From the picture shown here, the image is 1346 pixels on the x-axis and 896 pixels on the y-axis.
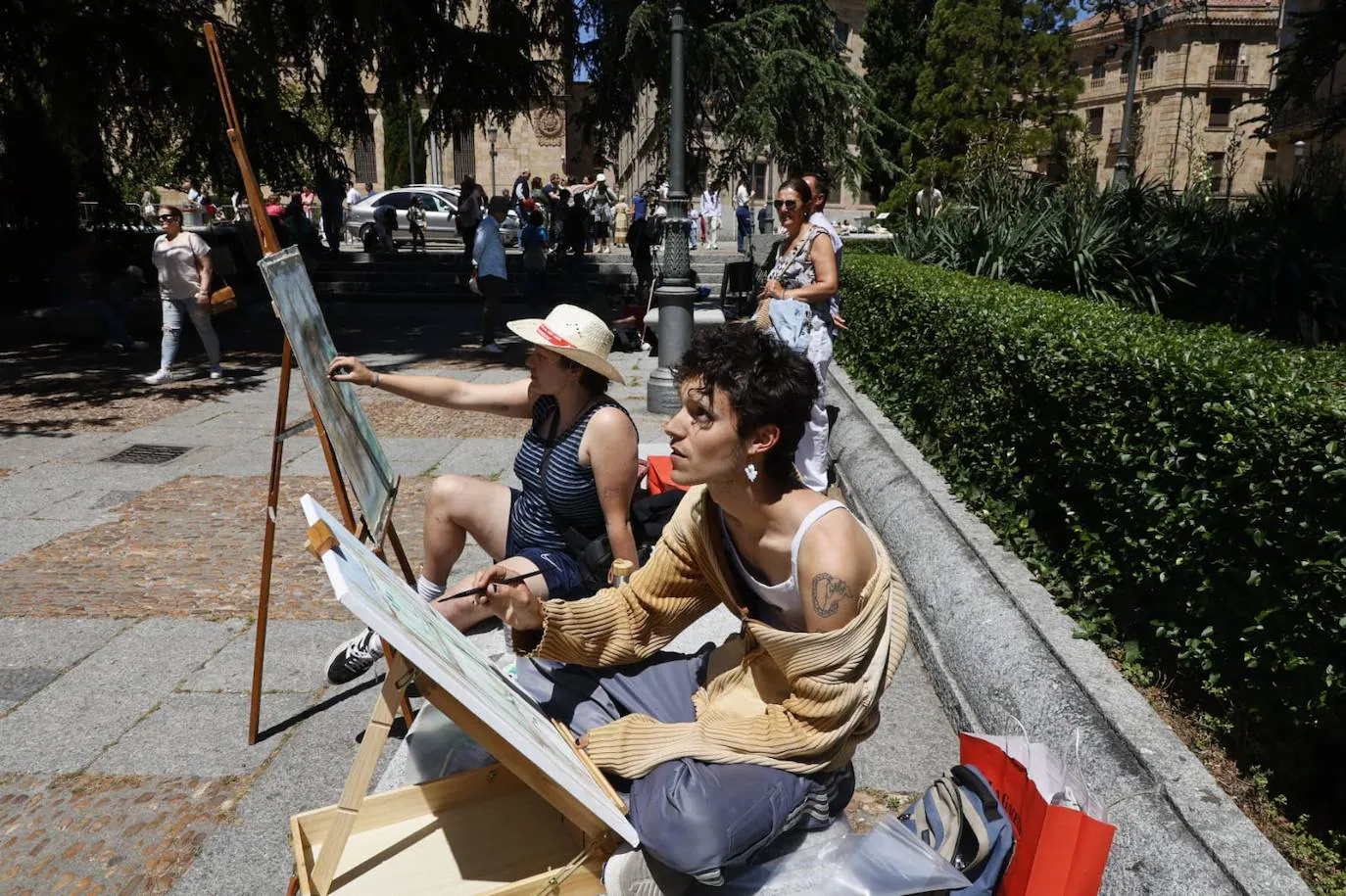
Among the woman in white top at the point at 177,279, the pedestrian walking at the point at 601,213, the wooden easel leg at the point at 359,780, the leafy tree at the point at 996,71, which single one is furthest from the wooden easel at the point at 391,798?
the leafy tree at the point at 996,71

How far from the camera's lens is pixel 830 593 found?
6.81ft

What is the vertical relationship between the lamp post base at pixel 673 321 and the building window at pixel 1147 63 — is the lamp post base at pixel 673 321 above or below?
below

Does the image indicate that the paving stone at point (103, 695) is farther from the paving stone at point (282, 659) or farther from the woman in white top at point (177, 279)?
the woman in white top at point (177, 279)

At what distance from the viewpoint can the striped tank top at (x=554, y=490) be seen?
3354 mm

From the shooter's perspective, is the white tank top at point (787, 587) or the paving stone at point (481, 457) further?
the paving stone at point (481, 457)

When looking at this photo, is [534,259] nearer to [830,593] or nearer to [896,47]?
[830,593]

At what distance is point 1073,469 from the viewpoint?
3863mm

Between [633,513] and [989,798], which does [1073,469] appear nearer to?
[633,513]

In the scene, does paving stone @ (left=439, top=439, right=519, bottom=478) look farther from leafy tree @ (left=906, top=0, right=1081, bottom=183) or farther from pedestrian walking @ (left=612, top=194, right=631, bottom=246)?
leafy tree @ (left=906, top=0, right=1081, bottom=183)

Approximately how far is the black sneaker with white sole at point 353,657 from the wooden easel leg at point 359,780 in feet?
5.90

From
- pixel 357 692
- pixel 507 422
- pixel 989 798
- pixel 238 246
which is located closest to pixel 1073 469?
pixel 989 798

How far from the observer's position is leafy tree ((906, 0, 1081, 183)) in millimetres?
34125

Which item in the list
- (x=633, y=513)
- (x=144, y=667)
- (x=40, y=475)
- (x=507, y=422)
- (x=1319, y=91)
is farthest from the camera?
(x=1319, y=91)

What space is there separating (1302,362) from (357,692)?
372 centimetres
